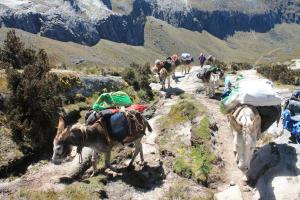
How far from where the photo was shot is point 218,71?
86.9ft

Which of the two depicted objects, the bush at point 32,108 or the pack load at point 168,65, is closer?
the bush at point 32,108

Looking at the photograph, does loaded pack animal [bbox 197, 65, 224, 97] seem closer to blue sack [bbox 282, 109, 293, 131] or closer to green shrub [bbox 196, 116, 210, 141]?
green shrub [bbox 196, 116, 210, 141]

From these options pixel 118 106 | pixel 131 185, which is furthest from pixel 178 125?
pixel 131 185

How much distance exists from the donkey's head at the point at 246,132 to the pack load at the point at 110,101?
13.9ft

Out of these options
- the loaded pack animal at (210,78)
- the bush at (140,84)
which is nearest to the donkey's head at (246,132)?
the loaded pack animal at (210,78)

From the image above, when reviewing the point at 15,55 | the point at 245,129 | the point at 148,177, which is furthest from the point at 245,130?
the point at 15,55

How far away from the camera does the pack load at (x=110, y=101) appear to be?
586 inches

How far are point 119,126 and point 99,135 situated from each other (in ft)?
2.38

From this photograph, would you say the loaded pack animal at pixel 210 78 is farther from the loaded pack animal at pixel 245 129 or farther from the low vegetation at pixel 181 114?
the loaded pack animal at pixel 245 129

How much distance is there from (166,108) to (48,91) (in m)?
6.84

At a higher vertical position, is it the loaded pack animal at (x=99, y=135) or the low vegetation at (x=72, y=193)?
the loaded pack animal at (x=99, y=135)

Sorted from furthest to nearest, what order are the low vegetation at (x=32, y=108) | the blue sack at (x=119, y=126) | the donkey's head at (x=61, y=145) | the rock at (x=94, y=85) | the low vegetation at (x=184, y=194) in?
the rock at (x=94, y=85) < the low vegetation at (x=32, y=108) < the blue sack at (x=119, y=126) < the low vegetation at (x=184, y=194) < the donkey's head at (x=61, y=145)

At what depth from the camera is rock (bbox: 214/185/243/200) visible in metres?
12.9

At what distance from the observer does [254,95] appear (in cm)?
1277
